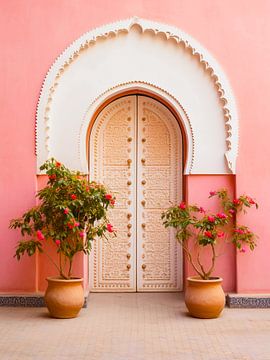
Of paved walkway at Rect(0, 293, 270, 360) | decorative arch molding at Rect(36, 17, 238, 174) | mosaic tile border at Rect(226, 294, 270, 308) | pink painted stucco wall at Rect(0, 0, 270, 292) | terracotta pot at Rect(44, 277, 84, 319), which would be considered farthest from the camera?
decorative arch molding at Rect(36, 17, 238, 174)

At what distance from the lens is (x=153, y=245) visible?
8367mm

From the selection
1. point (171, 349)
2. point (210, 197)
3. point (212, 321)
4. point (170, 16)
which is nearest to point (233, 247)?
point (210, 197)

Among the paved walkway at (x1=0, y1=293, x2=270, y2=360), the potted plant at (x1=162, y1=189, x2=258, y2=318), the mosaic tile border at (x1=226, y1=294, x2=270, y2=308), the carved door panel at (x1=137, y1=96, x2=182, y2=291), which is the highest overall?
the carved door panel at (x1=137, y1=96, x2=182, y2=291)

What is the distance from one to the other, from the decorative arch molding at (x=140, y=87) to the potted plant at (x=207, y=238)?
515mm

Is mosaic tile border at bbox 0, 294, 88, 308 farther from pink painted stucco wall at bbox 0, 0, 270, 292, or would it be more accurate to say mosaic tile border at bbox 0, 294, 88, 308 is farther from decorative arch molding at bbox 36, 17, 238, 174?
decorative arch molding at bbox 36, 17, 238, 174

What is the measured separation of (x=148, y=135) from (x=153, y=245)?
1.51 m

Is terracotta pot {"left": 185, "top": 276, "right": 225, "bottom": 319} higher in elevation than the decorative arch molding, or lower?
lower

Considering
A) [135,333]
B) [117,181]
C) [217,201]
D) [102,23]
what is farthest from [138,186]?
[135,333]

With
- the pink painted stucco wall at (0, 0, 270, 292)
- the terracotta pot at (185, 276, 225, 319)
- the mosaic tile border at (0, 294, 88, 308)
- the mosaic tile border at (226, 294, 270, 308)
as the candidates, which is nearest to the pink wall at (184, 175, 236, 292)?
the pink painted stucco wall at (0, 0, 270, 292)

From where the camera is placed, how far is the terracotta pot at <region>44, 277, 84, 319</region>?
6.83 m

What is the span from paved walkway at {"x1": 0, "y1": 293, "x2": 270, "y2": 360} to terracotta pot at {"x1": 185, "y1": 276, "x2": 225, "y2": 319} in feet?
0.34

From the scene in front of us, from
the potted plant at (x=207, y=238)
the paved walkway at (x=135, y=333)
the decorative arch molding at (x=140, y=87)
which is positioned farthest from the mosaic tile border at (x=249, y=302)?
the decorative arch molding at (x=140, y=87)

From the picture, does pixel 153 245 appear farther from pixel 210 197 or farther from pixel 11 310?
pixel 11 310

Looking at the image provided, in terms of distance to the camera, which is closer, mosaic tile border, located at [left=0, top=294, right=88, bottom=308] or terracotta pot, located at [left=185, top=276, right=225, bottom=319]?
terracotta pot, located at [left=185, top=276, right=225, bottom=319]
